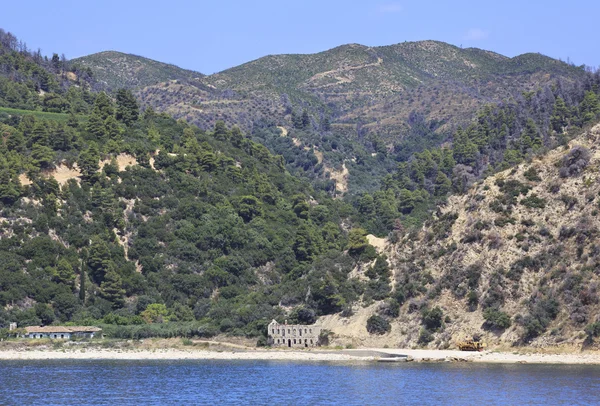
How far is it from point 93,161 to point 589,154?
6860 centimetres

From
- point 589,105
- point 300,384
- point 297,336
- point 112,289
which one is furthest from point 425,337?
point 589,105

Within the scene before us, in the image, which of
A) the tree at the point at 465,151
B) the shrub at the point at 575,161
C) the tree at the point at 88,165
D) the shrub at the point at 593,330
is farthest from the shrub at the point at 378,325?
the tree at the point at 465,151

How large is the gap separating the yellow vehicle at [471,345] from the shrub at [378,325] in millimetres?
10947

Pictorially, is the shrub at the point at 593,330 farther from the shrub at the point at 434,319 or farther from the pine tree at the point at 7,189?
the pine tree at the point at 7,189

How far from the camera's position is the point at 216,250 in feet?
484

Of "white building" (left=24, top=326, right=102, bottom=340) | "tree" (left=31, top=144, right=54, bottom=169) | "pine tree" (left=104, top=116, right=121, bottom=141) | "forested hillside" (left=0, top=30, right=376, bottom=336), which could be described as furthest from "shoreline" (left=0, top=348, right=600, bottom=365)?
"pine tree" (left=104, top=116, right=121, bottom=141)

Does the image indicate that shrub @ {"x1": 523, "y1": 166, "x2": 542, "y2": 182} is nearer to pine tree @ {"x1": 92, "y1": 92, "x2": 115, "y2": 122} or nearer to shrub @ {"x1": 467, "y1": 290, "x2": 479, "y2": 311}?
shrub @ {"x1": 467, "y1": 290, "x2": 479, "y2": 311}

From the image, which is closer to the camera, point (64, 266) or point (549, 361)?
point (549, 361)

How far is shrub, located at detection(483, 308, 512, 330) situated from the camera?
103000 mm

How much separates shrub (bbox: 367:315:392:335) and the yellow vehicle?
10947 millimetres

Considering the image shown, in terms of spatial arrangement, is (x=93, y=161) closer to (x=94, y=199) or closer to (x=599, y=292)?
(x=94, y=199)

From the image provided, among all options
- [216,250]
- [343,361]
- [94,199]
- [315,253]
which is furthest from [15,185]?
[343,361]

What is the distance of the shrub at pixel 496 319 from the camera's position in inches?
4055

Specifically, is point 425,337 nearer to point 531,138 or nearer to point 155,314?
point 155,314
